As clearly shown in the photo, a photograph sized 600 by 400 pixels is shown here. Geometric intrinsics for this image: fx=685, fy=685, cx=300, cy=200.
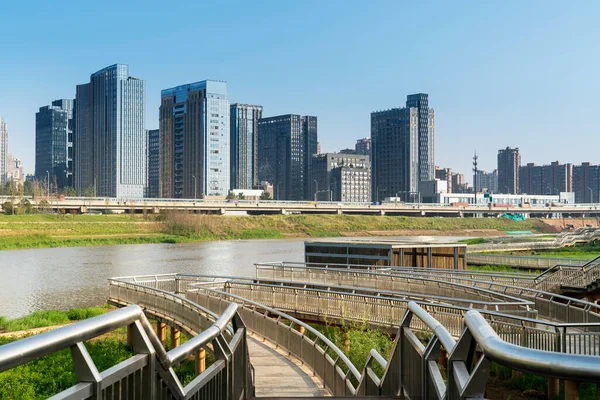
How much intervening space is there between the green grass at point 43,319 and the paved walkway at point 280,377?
16899mm

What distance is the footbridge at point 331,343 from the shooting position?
109 inches

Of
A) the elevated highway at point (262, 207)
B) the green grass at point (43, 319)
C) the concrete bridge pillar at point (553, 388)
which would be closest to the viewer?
the concrete bridge pillar at point (553, 388)

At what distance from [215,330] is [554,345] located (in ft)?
36.1

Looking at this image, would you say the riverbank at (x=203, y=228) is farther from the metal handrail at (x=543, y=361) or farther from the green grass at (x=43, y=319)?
the metal handrail at (x=543, y=361)

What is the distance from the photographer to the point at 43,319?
106 feet

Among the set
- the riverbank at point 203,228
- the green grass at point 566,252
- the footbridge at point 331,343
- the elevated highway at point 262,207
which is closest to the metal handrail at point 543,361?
the footbridge at point 331,343

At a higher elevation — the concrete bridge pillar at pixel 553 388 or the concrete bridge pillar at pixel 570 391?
the concrete bridge pillar at pixel 570 391

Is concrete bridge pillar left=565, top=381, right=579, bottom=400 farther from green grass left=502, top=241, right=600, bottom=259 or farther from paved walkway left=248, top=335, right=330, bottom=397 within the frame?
green grass left=502, top=241, right=600, bottom=259

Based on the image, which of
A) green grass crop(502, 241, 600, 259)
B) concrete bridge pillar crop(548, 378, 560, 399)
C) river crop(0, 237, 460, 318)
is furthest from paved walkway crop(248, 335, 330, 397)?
green grass crop(502, 241, 600, 259)

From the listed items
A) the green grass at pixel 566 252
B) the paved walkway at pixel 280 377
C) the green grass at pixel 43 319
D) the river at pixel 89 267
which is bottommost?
the river at pixel 89 267

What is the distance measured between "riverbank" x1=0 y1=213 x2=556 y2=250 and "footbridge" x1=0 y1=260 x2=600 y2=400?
65.0 m

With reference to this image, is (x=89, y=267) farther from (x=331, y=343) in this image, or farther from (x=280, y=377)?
(x=331, y=343)

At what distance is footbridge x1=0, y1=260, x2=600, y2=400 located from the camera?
2.77 meters

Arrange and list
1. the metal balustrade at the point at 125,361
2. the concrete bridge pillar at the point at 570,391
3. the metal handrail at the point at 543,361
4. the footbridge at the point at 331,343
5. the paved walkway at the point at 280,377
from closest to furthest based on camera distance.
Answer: the metal handrail at the point at 543,361 < the metal balustrade at the point at 125,361 < the footbridge at the point at 331,343 < the concrete bridge pillar at the point at 570,391 < the paved walkway at the point at 280,377
